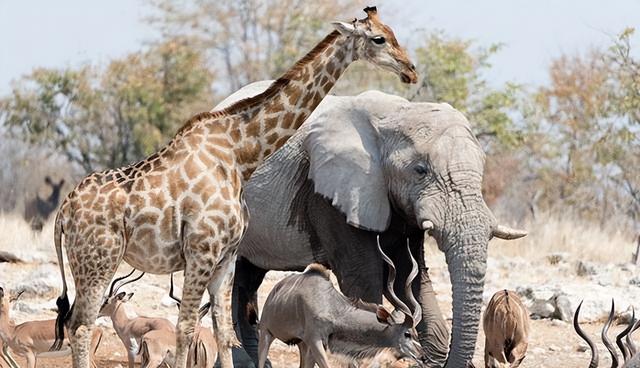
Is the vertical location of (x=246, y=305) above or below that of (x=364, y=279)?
below

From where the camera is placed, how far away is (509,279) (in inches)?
685

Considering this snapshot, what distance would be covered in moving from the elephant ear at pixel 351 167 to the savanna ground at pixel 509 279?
3.63 feet

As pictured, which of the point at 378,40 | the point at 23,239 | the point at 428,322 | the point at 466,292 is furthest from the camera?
the point at 23,239

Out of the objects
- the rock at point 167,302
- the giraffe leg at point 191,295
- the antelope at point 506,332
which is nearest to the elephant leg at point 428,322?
the antelope at point 506,332

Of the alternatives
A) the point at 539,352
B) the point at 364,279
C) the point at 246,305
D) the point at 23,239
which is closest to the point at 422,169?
the point at 364,279

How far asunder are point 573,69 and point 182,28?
10951 mm

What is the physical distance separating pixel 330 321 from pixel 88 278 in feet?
7.11

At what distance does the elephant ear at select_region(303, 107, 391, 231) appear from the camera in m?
10.1

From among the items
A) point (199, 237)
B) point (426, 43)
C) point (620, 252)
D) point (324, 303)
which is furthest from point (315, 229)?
point (426, 43)

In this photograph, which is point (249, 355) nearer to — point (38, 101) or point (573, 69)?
point (38, 101)

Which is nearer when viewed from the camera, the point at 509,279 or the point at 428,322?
the point at 428,322

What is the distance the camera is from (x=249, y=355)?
11.9 m

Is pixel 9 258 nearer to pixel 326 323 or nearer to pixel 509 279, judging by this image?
pixel 509 279

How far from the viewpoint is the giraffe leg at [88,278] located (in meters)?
7.88
